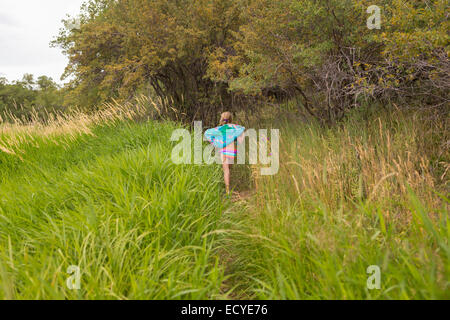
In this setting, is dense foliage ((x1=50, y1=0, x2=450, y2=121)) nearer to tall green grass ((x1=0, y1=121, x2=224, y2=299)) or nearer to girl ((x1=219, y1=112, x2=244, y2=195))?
girl ((x1=219, y1=112, x2=244, y2=195))

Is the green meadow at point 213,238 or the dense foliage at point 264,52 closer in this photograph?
the green meadow at point 213,238

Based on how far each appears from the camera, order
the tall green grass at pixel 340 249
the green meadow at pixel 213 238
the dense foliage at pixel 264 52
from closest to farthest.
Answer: the tall green grass at pixel 340 249 < the green meadow at pixel 213 238 < the dense foliage at pixel 264 52

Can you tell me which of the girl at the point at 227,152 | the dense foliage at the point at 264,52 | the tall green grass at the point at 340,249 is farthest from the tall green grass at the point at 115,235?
the dense foliage at the point at 264,52

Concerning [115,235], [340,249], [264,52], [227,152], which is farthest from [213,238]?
[264,52]

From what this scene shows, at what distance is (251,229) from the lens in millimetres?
2783

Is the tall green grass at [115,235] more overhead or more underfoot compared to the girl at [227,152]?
more underfoot

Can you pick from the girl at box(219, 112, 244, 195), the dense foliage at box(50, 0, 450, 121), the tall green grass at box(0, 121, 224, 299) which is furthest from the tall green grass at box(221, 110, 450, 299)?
the dense foliage at box(50, 0, 450, 121)

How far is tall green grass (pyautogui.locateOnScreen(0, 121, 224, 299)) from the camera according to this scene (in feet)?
5.96

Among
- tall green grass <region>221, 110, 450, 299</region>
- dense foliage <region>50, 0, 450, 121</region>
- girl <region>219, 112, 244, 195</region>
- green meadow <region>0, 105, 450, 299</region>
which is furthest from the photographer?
girl <region>219, 112, 244, 195</region>

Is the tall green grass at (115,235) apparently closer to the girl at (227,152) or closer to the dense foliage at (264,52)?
the girl at (227,152)

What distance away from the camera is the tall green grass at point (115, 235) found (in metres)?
1.82

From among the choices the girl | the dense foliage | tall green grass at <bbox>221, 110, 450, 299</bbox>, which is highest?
the dense foliage

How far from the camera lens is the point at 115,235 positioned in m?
2.29
